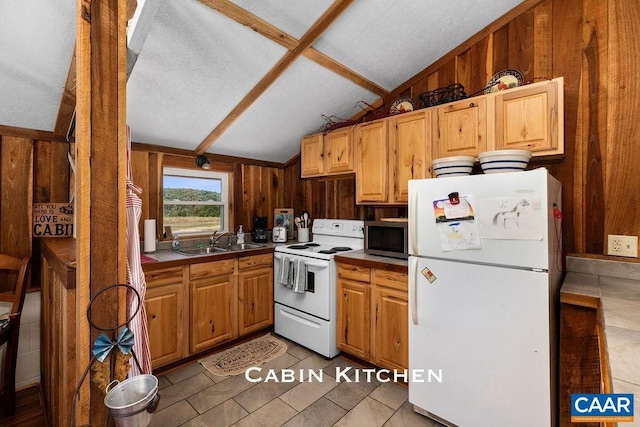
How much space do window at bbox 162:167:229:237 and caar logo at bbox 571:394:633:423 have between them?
3.17m

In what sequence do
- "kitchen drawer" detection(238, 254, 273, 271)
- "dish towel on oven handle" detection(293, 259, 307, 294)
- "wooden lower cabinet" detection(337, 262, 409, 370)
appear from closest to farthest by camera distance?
"wooden lower cabinet" detection(337, 262, 409, 370)
"dish towel on oven handle" detection(293, 259, 307, 294)
"kitchen drawer" detection(238, 254, 273, 271)

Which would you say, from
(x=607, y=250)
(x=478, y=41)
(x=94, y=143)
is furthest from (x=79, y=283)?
(x=478, y=41)

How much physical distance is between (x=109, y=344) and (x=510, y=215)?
1915 millimetres

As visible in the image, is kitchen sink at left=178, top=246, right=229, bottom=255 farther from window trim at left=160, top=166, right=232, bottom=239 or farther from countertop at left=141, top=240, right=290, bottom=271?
window trim at left=160, top=166, right=232, bottom=239

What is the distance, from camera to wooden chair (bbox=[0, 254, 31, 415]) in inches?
74.6

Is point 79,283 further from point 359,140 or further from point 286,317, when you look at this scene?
point 359,140

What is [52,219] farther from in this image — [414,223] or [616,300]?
[616,300]

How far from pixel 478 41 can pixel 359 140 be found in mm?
1262

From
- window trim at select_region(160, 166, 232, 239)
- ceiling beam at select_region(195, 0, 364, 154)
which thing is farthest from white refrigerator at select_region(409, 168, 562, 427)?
window trim at select_region(160, 166, 232, 239)

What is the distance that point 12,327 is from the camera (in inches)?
75.0

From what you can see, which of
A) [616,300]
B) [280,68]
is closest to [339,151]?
[280,68]

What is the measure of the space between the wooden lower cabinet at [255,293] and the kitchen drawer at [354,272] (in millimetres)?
867

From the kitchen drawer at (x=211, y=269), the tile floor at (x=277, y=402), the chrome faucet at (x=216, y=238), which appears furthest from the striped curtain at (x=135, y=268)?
the chrome faucet at (x=216, y=238)

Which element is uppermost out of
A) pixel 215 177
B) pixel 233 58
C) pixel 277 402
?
pixel 233 58
